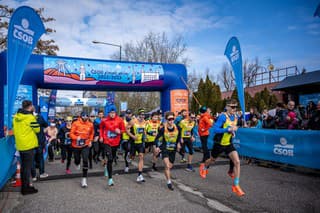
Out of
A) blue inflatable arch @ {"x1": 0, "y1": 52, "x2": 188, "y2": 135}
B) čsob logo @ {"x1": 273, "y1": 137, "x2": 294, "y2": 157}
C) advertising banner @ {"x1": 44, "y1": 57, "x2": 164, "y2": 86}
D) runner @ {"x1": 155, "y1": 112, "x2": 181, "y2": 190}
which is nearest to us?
runner @ {"x1": 155, "y1": 112, "x2": 181, "y2": 190}

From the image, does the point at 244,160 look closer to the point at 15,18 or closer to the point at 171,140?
the point at 171,140

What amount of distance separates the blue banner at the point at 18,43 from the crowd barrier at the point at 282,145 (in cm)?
775

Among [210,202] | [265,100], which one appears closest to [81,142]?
[210,202]

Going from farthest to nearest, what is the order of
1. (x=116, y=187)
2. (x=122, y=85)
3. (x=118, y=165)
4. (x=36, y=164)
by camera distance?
(x=122, y=85) < (x=118, y=165) < (x=36, y=164) < (x=116, y=187)

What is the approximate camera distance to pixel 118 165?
9.50 meters

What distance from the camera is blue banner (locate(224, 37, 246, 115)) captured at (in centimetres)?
962

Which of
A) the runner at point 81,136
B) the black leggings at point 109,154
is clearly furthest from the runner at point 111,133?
the runner at point 81,136

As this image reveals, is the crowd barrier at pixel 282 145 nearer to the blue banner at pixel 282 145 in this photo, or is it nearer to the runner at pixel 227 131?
the blue banner at pixel 282 145

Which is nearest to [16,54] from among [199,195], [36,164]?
[36,164]

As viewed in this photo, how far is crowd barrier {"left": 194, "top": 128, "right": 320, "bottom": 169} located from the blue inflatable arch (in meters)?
5.16

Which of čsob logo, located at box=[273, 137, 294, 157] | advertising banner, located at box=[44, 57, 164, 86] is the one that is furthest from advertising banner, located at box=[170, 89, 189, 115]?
čsob logo, located at box=[273, 137, 294, 157]

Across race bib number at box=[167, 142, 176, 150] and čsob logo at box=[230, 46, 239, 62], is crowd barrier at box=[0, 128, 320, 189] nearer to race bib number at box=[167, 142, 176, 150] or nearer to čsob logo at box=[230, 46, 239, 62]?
čsob logo at box=[230, 46, 239, 62]

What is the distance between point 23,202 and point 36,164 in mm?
2312

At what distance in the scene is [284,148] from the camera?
7906 millimetres
